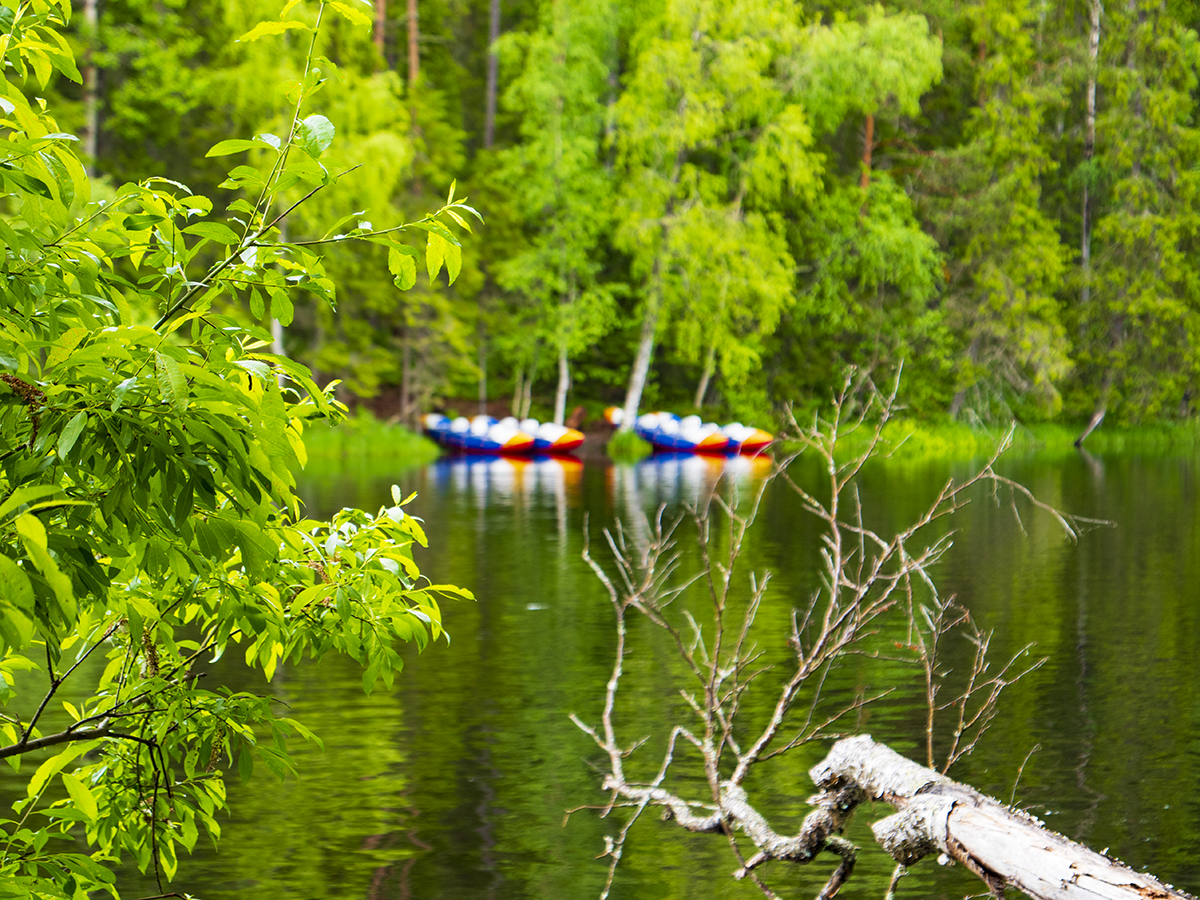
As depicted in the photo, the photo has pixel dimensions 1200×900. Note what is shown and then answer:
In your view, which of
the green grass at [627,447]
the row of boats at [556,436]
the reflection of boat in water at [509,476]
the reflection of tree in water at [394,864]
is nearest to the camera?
the reflection of tree in water at [394,864]

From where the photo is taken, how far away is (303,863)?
6.48 metres

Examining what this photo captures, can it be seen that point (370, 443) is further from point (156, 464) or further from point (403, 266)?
point (156, 464)

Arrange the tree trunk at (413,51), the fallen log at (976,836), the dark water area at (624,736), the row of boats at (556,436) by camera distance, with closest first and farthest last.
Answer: the fallen log at (976,836), the dark water area at (624,736), the row of boats at (556,436), the tree trunk at (413,51)

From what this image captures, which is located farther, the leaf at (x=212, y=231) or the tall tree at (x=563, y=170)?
the tall tree at (x=563, y=170)

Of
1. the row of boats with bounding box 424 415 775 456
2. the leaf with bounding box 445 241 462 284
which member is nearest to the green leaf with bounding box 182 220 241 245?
the leaf with bounding box 445 241 462 284

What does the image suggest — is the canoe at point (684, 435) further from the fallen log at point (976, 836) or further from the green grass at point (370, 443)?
the fallen log at point (976, 836)

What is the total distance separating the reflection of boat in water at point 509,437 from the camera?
1491 inches

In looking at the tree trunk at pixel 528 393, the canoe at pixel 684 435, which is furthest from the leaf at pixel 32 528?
the tree trunk at pixel 528 393

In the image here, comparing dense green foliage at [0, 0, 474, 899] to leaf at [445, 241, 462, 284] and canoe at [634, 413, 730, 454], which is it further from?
canoe at [634, 413, 730, 454]

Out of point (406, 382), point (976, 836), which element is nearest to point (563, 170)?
point (406, 382)

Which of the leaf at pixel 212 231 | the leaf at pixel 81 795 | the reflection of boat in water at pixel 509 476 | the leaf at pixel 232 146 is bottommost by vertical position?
the reflection of boat in water at pixel 509 476

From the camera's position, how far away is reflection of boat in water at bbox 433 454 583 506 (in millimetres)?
25016

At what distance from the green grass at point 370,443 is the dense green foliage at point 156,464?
30.3m

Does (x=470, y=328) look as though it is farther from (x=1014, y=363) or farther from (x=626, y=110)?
(x=1014, y=363)
